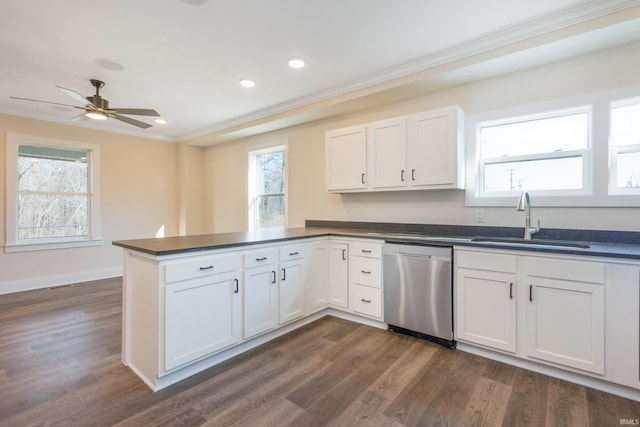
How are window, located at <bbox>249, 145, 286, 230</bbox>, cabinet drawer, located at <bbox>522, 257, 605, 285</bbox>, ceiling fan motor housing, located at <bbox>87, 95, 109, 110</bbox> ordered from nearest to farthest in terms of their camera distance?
1. cabinet drawer, located at <bbox>522, 257, 605, 285</bbox>
2. ceiling fan motor housing, located at <bbox>87, 95, 109, 110</bbox>
3. window, located at <bbox>249, 145, 286, 230</bbox>

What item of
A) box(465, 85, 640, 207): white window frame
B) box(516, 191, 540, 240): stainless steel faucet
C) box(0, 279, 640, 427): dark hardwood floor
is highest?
box(465, 85, 640, 207): white window frame

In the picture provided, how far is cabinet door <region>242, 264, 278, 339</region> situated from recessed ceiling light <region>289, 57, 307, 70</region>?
1.95m

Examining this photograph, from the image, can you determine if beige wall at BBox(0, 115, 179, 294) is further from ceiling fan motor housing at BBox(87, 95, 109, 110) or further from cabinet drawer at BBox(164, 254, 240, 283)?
cabinet drawer at BBox(164, 254, 240, 283)

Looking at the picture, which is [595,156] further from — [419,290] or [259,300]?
[259,300]

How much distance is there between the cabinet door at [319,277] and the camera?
312 cm

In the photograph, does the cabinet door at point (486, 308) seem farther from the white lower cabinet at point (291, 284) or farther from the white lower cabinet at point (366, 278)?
the white lower cabinet at point (291, 284)

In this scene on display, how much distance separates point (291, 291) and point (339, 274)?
613 mm

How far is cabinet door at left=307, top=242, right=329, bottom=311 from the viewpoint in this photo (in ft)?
10.2

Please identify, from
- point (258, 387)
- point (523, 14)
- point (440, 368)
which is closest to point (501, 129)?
point (523, 14)

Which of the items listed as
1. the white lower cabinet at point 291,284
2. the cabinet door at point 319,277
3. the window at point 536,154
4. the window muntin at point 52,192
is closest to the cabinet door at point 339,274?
the cabinet door at point 319,277

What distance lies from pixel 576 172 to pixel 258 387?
3.06 m

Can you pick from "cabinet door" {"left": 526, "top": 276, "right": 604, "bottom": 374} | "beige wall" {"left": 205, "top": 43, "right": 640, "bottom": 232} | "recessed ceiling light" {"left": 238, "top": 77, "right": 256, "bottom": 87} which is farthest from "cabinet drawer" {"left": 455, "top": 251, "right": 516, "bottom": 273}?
"recessed ceiling light" {"left": 238, "top": 77, "right": 256, "bottom": 87}

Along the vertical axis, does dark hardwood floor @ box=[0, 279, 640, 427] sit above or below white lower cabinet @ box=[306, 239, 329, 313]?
below

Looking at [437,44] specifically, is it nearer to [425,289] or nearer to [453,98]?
[453,98]
